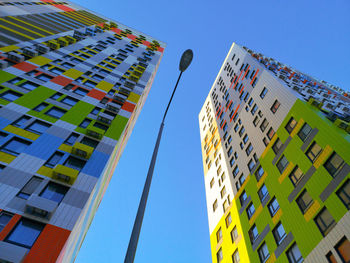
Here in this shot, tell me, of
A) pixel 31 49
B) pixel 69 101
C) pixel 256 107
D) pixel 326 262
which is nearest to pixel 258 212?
pixel 326 262

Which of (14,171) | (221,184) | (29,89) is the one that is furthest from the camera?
(221,184)

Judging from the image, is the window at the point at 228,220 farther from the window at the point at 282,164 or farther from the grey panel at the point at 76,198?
the grey panel at the point at 76,198

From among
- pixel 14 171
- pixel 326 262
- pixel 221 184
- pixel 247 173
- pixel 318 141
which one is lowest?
pixel 221 184

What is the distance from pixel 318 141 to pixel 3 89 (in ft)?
96.7

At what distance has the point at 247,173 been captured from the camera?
27.3m

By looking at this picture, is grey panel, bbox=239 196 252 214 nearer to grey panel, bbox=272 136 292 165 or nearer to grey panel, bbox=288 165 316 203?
grey panel, bbox=272 136 292 165

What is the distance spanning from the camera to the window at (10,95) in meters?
22.8

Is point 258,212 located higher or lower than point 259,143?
lower

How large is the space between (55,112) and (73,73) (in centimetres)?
927

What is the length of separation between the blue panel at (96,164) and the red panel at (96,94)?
1019 cm

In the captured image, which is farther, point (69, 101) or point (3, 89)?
point (69, 101)

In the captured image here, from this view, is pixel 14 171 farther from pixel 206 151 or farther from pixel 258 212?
pixel 206 151

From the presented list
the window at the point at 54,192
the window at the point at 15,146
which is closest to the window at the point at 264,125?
the window at the point at 54,192

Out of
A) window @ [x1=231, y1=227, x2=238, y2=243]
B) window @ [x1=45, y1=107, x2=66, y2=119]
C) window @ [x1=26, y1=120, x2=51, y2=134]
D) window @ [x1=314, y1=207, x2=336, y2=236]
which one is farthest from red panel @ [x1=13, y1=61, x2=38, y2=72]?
window @ [x1=314, y1=207, x2=336, y2=236]
